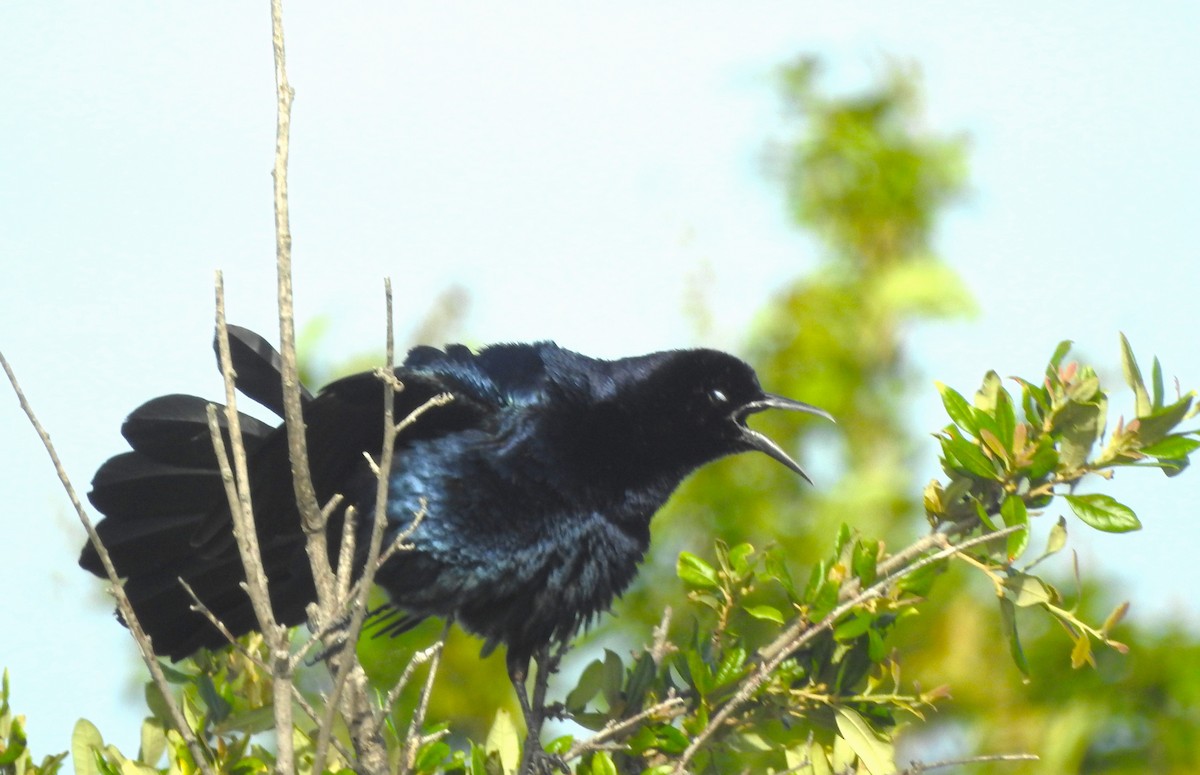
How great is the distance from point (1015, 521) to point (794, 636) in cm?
52

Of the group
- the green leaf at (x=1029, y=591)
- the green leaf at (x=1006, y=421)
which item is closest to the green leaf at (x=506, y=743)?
the green leaf at (x=1029, y=591)

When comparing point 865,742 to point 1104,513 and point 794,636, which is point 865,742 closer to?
point 794,636

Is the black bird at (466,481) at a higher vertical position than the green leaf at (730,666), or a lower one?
higher

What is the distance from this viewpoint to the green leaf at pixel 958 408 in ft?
9.21

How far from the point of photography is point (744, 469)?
4.59 meters

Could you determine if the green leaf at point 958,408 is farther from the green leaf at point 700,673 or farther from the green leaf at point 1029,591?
the green leaf at point 700,673

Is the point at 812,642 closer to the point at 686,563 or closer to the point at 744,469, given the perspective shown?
the point at 686,563

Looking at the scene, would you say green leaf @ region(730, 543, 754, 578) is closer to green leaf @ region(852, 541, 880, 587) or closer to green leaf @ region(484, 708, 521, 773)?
green leaf @ region(852, 541, 880, 587)

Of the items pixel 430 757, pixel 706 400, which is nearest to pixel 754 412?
pixel 706 400

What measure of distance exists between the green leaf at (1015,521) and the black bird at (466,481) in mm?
1179

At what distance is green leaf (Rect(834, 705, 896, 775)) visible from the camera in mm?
2840

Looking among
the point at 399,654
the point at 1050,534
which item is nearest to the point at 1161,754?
the point at 1050,534

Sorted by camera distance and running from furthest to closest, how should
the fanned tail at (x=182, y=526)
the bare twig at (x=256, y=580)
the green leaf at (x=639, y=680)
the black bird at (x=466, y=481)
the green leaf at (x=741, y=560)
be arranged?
the fanned tail at (x=182, y=526)
the black bird at (x=466, y=481)
the green leaf at (x=639, y=680)
the green leaf at (x=741, y=560)
the bare twig at (x=256, y=580)

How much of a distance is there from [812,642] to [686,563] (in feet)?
1.08
